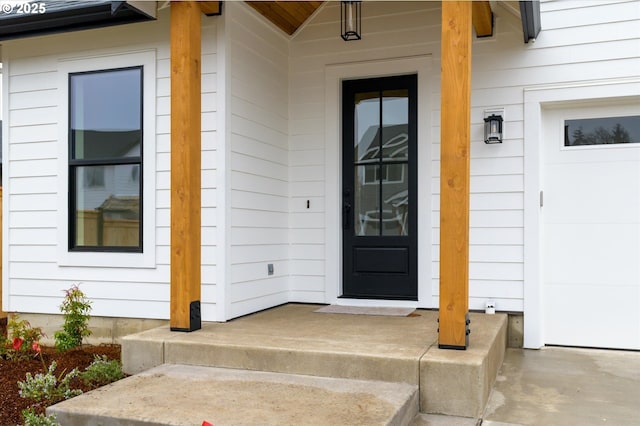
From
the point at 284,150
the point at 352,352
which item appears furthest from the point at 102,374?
the point at 284,150

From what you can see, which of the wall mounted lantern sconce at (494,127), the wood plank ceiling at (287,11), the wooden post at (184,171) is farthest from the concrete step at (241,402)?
the wood plank ceiling at (287,11)

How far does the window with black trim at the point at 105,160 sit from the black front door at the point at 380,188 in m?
1.85

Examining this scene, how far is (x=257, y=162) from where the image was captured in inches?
185

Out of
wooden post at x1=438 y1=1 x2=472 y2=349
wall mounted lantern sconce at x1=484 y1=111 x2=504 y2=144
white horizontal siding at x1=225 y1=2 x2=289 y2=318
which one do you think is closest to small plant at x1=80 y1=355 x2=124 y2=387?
white horizontal siding at x1=225 y1=2 x2=289 y2=318

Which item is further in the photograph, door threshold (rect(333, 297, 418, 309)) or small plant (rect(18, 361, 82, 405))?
door threshold (rect(333, 297, 418, 309))

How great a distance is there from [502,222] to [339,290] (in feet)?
5.12

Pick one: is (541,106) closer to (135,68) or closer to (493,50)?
(493,50)

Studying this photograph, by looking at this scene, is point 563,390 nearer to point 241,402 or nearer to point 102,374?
point 241,402

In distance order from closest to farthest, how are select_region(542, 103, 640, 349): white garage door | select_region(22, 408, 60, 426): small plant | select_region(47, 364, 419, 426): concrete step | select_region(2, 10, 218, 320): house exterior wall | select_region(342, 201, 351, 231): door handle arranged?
select_region(47, 364, 419, 426): concrete step
select_region(22, 408, 60, 426): small plant
select_region(2, 10, 218, 320): house exterior wall
select_region(542, 103, 640, 349): white garage door
select_region(342, 201, 351, 231): door handle

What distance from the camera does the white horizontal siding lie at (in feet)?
14.4

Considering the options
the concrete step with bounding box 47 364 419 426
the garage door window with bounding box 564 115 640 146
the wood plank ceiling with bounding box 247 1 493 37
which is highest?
the wood plank ceiling with bounding box 247 1 493 37

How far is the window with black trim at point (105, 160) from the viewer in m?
4.62

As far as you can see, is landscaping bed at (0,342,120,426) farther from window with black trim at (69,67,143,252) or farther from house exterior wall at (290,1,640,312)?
house exterior wall at (290,1,640,312)

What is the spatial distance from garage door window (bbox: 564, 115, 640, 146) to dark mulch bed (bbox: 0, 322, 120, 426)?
4.03 meters
